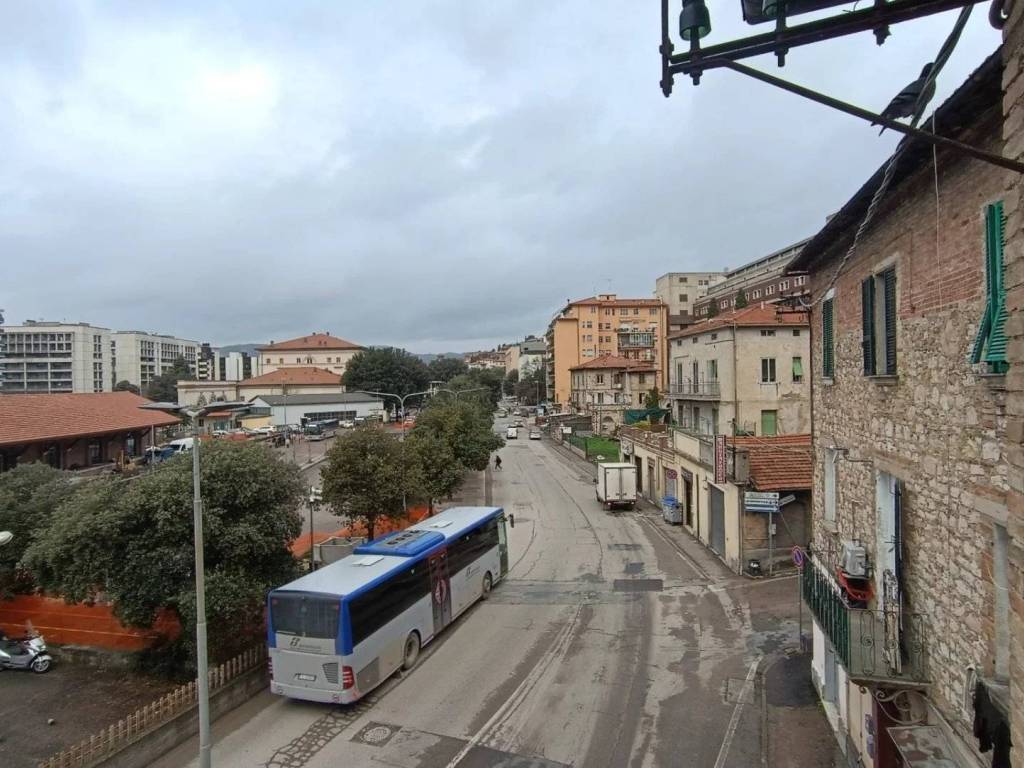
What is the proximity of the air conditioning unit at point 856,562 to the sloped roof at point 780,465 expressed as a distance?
11268mm

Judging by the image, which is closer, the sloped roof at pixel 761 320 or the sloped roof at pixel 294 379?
the sloped roof at pixel 761 320

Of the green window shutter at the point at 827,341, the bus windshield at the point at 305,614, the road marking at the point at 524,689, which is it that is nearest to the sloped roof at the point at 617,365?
the road marking at the point at 524,689

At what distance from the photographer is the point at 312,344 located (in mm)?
138625

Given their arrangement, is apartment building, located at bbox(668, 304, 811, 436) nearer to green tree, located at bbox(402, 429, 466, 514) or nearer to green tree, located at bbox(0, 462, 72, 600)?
green tree, located at bbox(402, 429, 466, 514)

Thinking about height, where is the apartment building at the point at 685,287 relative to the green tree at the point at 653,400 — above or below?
above

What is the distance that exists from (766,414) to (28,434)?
40.1m

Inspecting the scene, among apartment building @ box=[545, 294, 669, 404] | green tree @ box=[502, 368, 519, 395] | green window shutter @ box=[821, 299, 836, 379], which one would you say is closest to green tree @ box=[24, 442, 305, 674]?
green window shutter @ box=[821, 299, 836, 379]

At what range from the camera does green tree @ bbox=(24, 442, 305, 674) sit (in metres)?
13.0

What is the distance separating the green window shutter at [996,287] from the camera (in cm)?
Result: 544

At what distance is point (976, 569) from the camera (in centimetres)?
613

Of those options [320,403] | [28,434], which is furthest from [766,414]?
[320,403]

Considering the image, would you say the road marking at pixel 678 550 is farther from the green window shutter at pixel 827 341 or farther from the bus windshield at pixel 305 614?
the bus windshield at pixel 305 614

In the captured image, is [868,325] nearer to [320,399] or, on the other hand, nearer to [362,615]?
[362,615]

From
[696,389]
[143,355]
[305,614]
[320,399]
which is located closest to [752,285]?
[320,399]
